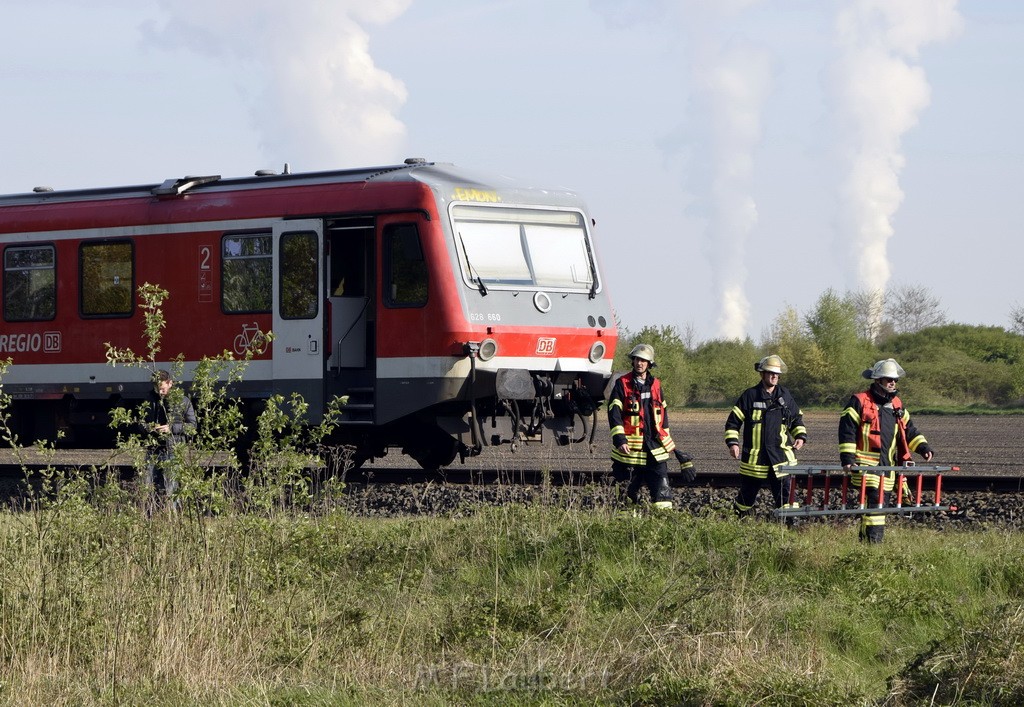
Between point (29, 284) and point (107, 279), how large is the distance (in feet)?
3.98

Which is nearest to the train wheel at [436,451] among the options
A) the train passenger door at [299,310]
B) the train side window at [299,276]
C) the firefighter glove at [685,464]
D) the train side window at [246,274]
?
the train passenger door at [299,310]

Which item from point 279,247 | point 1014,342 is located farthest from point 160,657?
point 1014,342

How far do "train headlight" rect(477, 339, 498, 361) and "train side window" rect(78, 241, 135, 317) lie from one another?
4.30 m

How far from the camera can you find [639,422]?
1092cm

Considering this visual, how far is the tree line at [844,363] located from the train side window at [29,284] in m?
25.8

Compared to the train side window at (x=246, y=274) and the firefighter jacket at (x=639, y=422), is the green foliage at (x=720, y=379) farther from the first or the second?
the firefighter jacket at (x=639, y=422)

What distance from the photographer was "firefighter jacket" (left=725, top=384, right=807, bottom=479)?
34.9ft

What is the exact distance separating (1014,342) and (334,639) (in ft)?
148

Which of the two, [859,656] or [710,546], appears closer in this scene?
[859,656]

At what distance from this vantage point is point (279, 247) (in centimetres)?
1459

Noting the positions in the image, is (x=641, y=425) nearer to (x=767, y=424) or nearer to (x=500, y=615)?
(x=767, y=424)

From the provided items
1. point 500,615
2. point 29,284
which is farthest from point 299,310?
point 500,615

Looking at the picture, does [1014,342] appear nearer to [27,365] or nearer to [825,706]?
[27,365]

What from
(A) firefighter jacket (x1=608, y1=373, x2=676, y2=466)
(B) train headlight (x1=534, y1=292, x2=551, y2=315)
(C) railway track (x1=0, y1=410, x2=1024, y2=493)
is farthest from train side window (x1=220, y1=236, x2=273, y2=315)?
(A) firefighter jacket (x1=608, y1=373, x2=676, y2=466)
